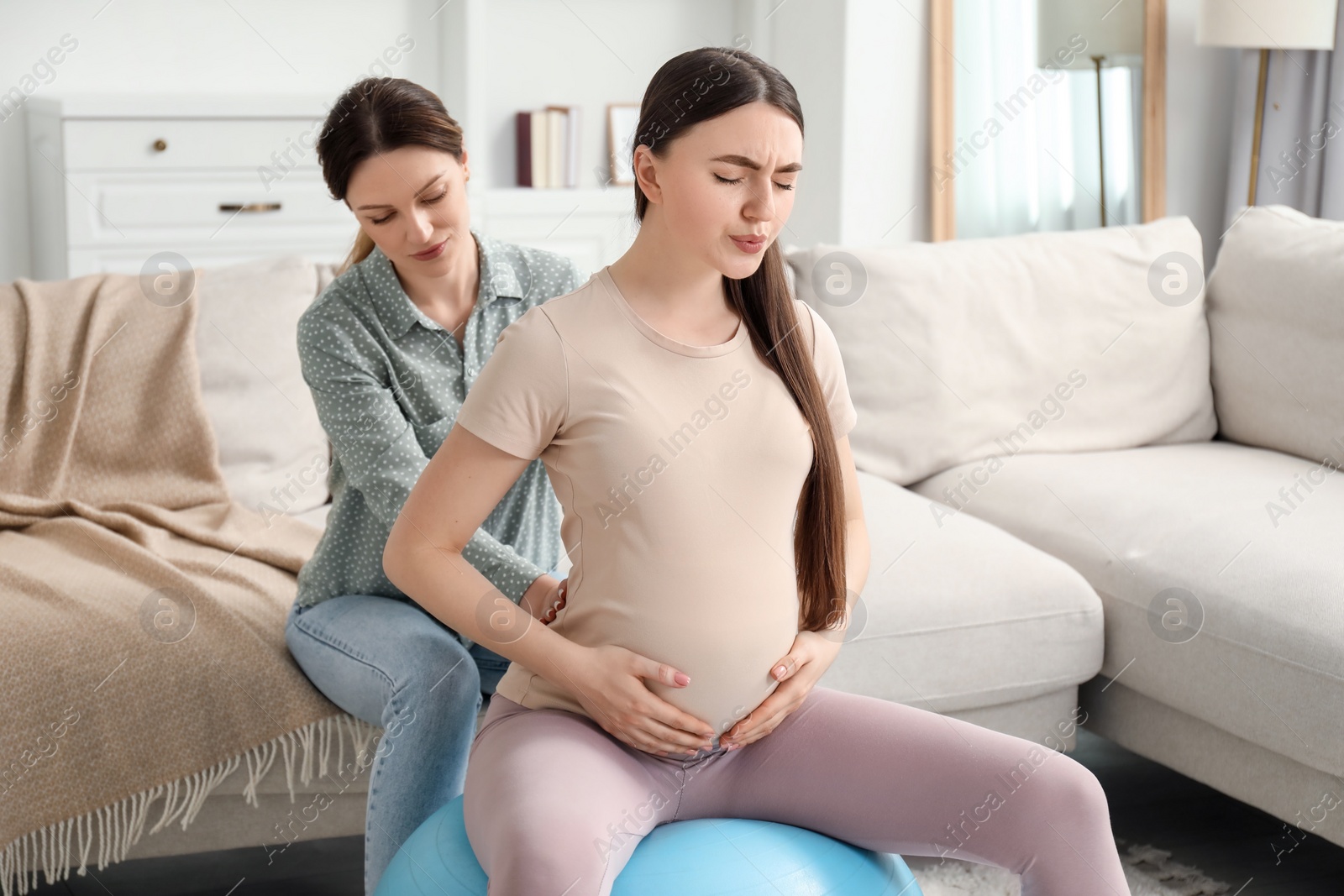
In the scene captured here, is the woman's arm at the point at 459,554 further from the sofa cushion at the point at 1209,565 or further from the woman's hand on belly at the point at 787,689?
the sofa cushion at the point at 1209,565

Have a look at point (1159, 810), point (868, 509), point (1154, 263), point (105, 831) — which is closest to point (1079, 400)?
point (1154, 263)

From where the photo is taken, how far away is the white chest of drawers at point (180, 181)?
3205 mm

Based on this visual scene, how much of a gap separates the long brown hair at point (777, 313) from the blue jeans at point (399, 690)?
1.36 feet

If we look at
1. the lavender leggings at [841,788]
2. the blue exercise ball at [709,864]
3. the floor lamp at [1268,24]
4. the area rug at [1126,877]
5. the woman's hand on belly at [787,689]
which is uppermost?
the floor lamp at [1268,24]

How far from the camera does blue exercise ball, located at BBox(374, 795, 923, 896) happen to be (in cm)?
104

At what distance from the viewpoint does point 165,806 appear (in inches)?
60.9

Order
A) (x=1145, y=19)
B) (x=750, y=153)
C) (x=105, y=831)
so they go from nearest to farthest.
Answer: (x=750, y=153) < (x=105, y=831) < (x=1145, y=19)

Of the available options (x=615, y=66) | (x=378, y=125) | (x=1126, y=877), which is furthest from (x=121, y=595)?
(x=615, y=66)

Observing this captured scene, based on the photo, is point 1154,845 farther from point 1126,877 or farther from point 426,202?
point 426,202

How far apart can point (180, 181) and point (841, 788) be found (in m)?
2.78

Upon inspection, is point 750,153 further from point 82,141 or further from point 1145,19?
point 1145,19

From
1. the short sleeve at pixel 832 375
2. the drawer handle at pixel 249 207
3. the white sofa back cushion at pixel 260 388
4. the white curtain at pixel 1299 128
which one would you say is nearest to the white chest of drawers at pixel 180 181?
the drawer handle at pixel 249 207

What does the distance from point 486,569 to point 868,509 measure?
2.83ft

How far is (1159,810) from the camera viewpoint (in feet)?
6.66
